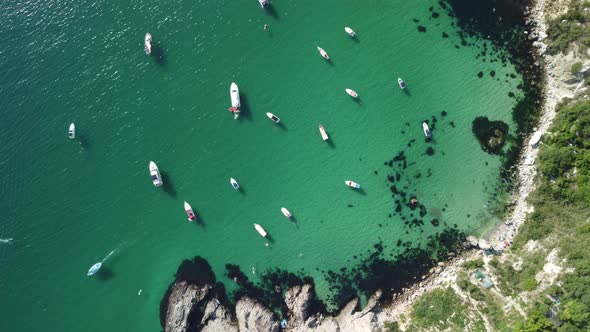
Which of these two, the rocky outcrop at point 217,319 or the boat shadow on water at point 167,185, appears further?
the boat shadow on water at point 167,185

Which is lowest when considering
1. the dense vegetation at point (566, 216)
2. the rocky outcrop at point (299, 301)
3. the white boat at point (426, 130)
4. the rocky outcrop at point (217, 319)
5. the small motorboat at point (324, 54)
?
the dense vegetation at point (566, 216)

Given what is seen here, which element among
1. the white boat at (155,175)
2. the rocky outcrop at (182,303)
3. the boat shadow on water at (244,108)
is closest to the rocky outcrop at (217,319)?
the rocky outcrop at (182,303)

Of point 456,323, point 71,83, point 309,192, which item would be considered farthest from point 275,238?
point 71,83

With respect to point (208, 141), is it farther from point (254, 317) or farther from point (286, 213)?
point (254, 317)

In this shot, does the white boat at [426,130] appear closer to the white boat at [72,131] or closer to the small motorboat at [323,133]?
the small motorboat at [323,133]

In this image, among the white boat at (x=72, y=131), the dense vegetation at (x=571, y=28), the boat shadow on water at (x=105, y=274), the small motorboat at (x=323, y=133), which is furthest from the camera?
the boat shadow on water at (x=105, y=274)

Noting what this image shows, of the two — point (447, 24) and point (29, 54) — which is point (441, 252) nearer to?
point (447, 24)
